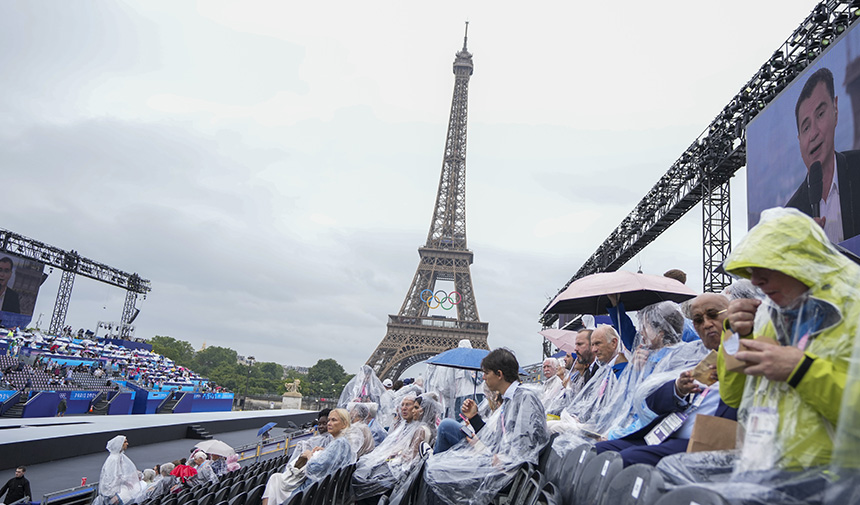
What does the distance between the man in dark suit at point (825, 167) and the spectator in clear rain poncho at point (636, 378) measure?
580cm

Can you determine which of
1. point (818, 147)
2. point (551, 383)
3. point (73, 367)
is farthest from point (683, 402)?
point (73, 367)

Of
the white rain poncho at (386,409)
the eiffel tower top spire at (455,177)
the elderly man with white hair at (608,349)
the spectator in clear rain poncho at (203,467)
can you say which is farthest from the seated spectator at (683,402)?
the eiffel tower top spire at (455,177)

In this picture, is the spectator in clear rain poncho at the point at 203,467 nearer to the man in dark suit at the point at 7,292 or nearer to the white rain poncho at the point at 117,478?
the white rain poncho at the point at 117,478

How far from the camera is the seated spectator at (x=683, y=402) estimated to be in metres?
2.29

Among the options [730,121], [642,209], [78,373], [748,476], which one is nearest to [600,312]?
[748,476]

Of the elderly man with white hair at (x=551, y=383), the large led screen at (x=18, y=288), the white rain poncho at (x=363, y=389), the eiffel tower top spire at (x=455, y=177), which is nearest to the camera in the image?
the elderly man with white hair at (x=551, y=383)

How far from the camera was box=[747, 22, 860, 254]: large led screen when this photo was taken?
7223 millimetres

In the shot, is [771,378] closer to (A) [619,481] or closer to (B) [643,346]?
(A) [619,481]

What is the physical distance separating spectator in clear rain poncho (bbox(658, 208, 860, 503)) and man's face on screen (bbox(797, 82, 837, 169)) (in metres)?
7.92

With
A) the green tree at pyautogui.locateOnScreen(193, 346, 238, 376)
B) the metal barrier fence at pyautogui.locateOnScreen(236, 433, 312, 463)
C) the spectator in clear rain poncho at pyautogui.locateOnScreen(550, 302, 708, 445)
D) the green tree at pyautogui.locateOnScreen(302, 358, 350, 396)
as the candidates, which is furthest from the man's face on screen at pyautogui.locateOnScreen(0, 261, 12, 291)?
the green tree at pyautogui.locateOnScreen(193, 346, 238, 376)

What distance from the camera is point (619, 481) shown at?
184 cm

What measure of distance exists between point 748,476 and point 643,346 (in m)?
1.87

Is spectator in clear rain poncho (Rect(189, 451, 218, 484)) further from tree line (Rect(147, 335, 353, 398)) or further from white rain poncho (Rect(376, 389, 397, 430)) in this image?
tree line (Rect(147, 335, 353, 398))

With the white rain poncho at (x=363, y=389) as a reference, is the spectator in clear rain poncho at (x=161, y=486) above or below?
below
